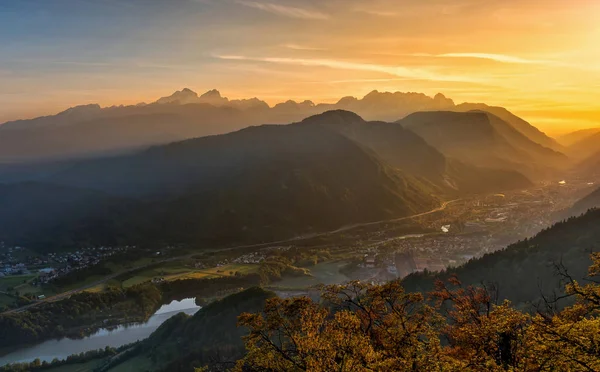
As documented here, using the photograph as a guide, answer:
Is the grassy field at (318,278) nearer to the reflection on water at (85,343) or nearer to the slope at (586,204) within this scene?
the reflection on water at (85,343)

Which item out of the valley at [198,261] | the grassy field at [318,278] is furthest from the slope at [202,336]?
the grassy field at [318,278]

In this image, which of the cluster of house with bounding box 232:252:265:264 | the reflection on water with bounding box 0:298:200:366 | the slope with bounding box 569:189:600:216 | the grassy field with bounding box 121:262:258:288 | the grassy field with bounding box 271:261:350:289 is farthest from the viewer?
the slope with bounding box 569:189:600:216

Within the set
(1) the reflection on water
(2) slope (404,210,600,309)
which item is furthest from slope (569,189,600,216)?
(1) the reflection on water

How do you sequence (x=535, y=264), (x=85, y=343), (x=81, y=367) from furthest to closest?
(x=85, y=343) < (x=81, y=367) < (x=535, y=264)

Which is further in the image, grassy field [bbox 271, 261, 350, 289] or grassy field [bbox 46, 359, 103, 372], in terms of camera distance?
grassy field [bbox 271, 261, 350, 289]

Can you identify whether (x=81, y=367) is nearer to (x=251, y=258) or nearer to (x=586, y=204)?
(x=251, y=258)

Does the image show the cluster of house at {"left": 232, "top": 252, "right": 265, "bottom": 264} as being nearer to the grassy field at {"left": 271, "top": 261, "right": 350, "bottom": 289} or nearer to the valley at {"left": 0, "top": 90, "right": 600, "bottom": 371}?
the valley at {"left": 0, "top": 90, "right": 600, "bottom": 371}

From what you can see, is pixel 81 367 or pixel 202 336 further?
pixel 81 367

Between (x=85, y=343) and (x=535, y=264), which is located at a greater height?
(x=535, y=264)

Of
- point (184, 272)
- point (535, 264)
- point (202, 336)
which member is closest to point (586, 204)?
point (535, 264)
